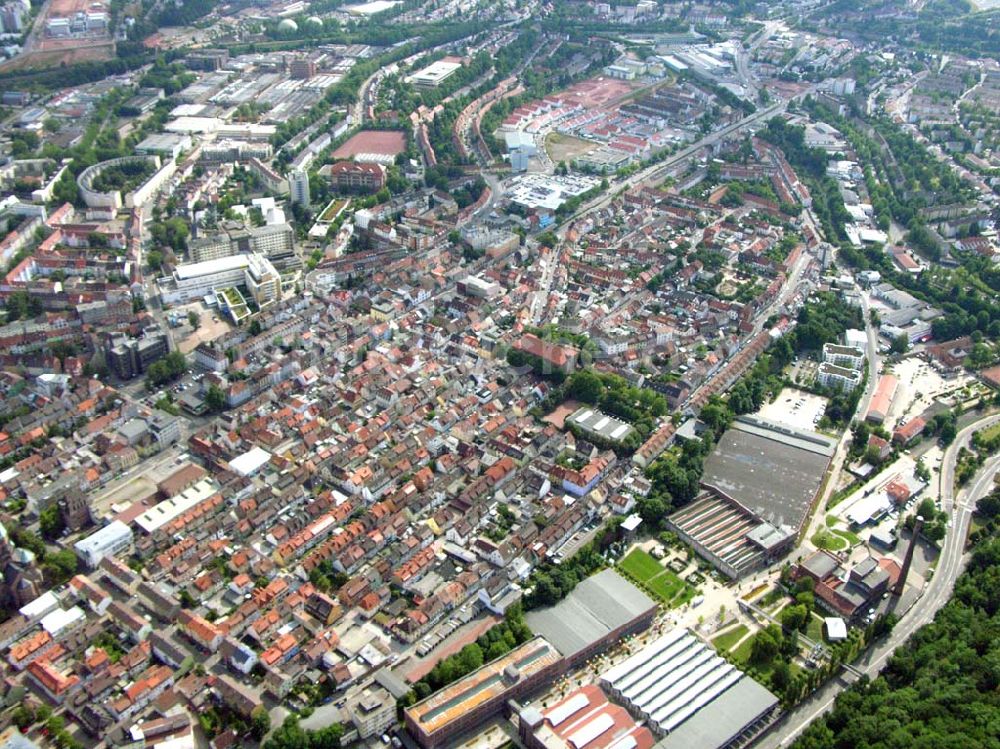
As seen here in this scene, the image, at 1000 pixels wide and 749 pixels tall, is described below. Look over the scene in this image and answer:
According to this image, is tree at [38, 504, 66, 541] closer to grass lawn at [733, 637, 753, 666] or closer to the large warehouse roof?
the large warehouse roof

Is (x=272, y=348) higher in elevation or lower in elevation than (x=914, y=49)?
lower

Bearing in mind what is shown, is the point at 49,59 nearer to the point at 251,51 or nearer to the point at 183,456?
the point at 251,51

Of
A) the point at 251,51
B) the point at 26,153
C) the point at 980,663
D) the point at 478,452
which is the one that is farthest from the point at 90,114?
the point at 980,663

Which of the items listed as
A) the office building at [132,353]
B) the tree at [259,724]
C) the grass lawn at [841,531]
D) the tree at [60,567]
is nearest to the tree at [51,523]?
the tree at [60,567]

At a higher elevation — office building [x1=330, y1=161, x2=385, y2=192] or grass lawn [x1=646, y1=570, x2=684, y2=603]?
office building [x1=330, y1=161, x2=385, y2=192]

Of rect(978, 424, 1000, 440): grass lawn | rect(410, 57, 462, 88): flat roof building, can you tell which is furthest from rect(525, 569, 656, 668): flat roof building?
rect(410, 57, 462, 88): flat roof building

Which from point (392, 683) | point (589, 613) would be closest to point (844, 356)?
point (589, 613)
